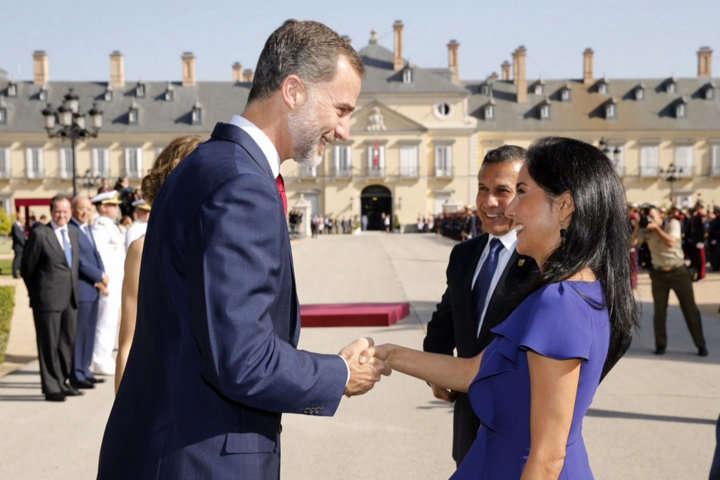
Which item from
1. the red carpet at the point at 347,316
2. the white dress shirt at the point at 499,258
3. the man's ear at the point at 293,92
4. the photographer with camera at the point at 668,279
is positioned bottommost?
the red carpet at the point at 347,316

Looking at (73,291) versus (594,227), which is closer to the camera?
(594,227)

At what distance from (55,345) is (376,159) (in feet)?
163

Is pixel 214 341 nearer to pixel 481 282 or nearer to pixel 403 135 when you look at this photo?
pixel 481 282

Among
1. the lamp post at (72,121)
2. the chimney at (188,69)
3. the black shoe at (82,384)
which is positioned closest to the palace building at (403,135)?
the chimney at (188,69)

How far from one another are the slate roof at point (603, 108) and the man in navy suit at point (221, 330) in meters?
56.5

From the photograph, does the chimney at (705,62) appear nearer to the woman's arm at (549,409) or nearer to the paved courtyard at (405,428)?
the paved courtyard at (405,428)

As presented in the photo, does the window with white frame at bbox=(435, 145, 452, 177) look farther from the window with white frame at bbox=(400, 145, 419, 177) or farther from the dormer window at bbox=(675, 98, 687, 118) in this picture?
the dormer window at bbox=(675, 98, 687, 118)

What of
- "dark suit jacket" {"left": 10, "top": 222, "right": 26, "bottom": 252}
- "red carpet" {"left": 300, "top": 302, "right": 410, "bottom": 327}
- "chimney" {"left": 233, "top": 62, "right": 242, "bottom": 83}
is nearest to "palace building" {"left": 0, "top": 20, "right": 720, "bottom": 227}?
"chimney" {"left": 233, "top": 62, "right": 242, "bottom": 83}

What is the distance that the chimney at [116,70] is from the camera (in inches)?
2318

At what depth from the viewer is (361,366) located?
212 cm

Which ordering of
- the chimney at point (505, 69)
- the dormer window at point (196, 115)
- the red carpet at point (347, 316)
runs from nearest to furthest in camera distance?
the red carpet at point (347, 316) → the dormer window at point (196, 115) → the chimney at point (505, 69)

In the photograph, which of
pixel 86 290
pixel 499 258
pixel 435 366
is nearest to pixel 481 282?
pixel 499 258

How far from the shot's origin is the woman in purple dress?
183 cm

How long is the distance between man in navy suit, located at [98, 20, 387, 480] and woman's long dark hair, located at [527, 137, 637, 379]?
65 cm
